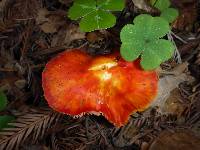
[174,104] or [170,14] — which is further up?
[170,14]

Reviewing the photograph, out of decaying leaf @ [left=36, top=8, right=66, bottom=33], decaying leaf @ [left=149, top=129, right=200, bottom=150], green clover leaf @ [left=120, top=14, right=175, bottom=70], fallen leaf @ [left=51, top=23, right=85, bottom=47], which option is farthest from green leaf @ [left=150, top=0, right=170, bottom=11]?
decaying leaf @ [left=149, top=129, right=200, bottom=150]

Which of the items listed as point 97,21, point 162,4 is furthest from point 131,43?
point 162,4

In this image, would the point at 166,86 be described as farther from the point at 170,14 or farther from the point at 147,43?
the point at 170,14

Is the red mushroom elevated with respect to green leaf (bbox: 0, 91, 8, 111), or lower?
elevated

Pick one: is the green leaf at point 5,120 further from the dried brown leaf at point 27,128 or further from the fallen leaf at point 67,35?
the fallen leaf at point 67,35

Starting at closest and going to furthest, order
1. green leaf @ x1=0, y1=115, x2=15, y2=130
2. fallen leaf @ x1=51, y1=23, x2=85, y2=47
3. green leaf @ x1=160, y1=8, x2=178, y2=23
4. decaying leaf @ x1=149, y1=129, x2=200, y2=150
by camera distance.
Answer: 1. decaying leaf @ x1=149, y1=129, x2=200, y2=150
2. green leaf @ x1=0, y1=115, x2=15, y2=130
3. green leaf @ x1=160, y1=8, x2=178, y2=23
4. fallen leaf @ x1=51, y1=23, x2=85, y2=47

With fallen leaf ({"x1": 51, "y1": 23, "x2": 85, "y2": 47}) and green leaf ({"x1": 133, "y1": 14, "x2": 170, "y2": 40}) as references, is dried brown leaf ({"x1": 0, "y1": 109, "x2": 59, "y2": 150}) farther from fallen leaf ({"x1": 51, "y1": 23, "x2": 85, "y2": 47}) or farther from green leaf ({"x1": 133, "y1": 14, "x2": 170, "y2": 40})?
green leaf ({"x1": 133, "y1": 14, "x2": 170, "y2": 40})

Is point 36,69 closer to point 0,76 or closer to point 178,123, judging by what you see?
point 0,76
